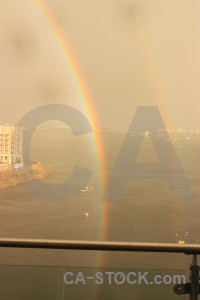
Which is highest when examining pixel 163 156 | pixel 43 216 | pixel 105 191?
pixel 163 156

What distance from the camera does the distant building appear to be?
1628 cm

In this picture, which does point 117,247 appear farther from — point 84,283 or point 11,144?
point 11,144

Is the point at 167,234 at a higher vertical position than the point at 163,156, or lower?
lower

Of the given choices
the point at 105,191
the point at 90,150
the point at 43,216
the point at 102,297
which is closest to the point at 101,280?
the point at 102,297

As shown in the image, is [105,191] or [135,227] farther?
[105,191]

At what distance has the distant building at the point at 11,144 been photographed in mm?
16281

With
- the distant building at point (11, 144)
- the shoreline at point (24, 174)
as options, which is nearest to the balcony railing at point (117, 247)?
the shoreline at point (24, 174)

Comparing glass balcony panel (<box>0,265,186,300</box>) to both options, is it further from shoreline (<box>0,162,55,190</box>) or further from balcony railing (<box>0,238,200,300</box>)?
shoreline (<box>0,162,55,190</box>)

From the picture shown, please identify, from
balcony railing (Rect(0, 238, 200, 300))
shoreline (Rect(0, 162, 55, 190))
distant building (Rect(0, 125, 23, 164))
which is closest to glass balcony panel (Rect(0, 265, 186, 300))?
balcony railing (Rect(0, 238, 200, 300))

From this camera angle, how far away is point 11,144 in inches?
683

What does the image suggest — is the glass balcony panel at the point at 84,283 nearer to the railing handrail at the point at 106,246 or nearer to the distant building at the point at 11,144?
the railing handrail at the point at 106,246

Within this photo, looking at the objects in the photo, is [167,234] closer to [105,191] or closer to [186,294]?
Result: [105,191]

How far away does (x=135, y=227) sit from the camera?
1077 centimetres

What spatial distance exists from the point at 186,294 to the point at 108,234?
9609 mm
